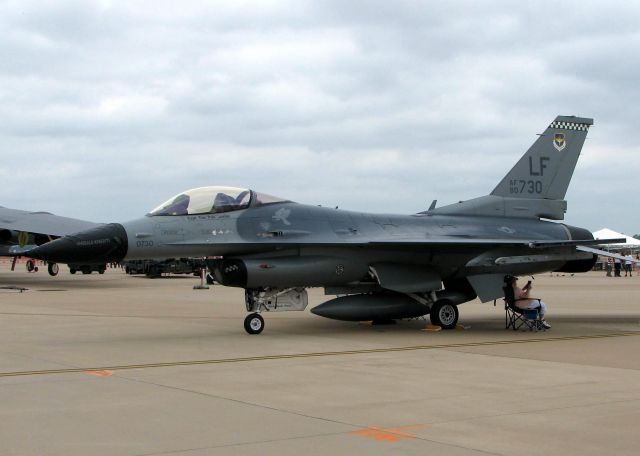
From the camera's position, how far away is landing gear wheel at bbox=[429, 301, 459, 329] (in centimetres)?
1457

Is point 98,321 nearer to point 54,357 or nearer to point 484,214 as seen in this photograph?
point 54,357

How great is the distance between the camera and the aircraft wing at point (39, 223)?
1239 inches

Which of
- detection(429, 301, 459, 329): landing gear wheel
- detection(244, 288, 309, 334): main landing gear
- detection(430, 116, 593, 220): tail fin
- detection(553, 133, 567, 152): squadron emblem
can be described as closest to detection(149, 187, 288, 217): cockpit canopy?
detection(244, 288, 309, 334): main landing gear

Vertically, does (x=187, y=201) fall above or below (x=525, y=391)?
above

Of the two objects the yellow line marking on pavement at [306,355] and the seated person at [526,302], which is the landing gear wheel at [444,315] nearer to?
the seated person at [526,302]

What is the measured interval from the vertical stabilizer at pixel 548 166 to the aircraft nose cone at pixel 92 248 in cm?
775

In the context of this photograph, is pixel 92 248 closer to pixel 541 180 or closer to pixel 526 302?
pixel 526 302

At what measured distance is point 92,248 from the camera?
41.8 ft

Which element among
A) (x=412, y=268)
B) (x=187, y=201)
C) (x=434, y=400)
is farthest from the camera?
(x=412, y=268)

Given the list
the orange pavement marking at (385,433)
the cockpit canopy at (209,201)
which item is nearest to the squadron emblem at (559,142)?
the cockpit canopy at (209,201)

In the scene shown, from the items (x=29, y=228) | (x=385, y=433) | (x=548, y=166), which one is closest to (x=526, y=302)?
(x=548, y=166)

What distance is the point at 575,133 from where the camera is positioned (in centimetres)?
1709

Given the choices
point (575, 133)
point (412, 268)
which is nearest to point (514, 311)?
point (412, 268)

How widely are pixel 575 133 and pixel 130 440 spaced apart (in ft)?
44.7
